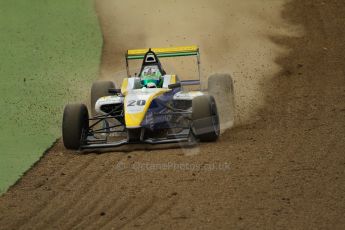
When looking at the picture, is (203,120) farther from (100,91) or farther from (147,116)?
(100,91)

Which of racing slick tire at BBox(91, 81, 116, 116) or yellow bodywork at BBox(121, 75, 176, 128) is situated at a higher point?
yellow bodywork at BBox(121, 75, 176, 128)

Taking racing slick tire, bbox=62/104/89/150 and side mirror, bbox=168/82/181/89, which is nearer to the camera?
racing slick tire, bbox=62/104/89/150

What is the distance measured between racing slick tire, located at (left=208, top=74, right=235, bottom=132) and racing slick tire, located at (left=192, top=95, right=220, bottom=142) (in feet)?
6.78

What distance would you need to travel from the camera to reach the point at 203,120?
48.2ft

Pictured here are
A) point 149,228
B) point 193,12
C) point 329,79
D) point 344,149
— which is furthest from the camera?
point 193,12

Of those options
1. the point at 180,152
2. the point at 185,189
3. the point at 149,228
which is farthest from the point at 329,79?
the point at 149,228

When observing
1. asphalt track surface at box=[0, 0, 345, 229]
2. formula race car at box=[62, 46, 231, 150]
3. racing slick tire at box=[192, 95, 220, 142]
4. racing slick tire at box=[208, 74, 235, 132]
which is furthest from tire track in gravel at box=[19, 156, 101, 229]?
racing slick tire at box=[208, 74, 235, 132]

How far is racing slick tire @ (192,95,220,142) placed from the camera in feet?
48.1

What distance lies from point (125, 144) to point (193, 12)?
1282 cm

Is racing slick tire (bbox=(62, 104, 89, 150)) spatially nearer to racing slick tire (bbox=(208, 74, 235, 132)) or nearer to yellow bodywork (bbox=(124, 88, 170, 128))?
yellow bodywork (bbox=(124, 88, 170, 128))

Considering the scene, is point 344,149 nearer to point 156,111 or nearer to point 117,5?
point 156,111

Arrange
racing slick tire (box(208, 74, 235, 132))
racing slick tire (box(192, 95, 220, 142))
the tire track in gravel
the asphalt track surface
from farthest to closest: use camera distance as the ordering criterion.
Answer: racing slick tire (box(208, 74, 235, 132)) → racing slick tire (box(192, 95, 220, 142)) → the tire track in gravel → the asphalt track surface

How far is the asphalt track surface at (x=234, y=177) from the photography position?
10664 mm

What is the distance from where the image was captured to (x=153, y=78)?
16.1 meters
